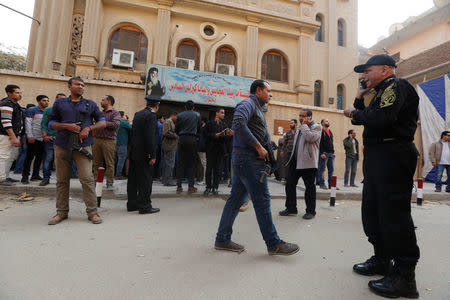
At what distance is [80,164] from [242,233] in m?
2.58

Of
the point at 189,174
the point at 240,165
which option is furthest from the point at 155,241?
the point at 189,174

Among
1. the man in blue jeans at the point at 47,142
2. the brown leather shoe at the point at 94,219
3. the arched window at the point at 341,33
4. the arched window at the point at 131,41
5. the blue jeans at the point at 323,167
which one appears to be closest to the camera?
the brown leather shoe at the point at 94,219

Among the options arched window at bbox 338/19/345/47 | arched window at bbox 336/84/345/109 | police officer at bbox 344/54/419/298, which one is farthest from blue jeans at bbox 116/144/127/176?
arched window at bbox 338/19/345/47

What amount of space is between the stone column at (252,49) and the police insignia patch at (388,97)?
33.2 ft

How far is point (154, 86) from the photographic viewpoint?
Answer: 9.61 meters

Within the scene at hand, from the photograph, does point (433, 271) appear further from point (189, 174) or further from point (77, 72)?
point (77, 72)

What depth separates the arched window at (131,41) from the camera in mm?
11359

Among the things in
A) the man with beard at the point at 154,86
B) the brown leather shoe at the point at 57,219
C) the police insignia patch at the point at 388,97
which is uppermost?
the man with beard at the point at 154,86

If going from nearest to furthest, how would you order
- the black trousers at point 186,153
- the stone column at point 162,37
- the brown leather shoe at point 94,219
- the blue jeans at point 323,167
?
the brown leather shoe at point 94,219 → the black trousers at point 186,153 → the blue jeans at point 323,167 → the stone column at point 162,37

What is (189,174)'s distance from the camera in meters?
5.43

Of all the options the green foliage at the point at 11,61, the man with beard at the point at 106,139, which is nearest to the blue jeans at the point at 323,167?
the man with beard at the point at 106,139

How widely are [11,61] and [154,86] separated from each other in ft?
72.1

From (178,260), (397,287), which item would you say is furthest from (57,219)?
(397,287)

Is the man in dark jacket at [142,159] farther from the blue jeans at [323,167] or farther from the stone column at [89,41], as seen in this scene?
the stone column at [89,41]
